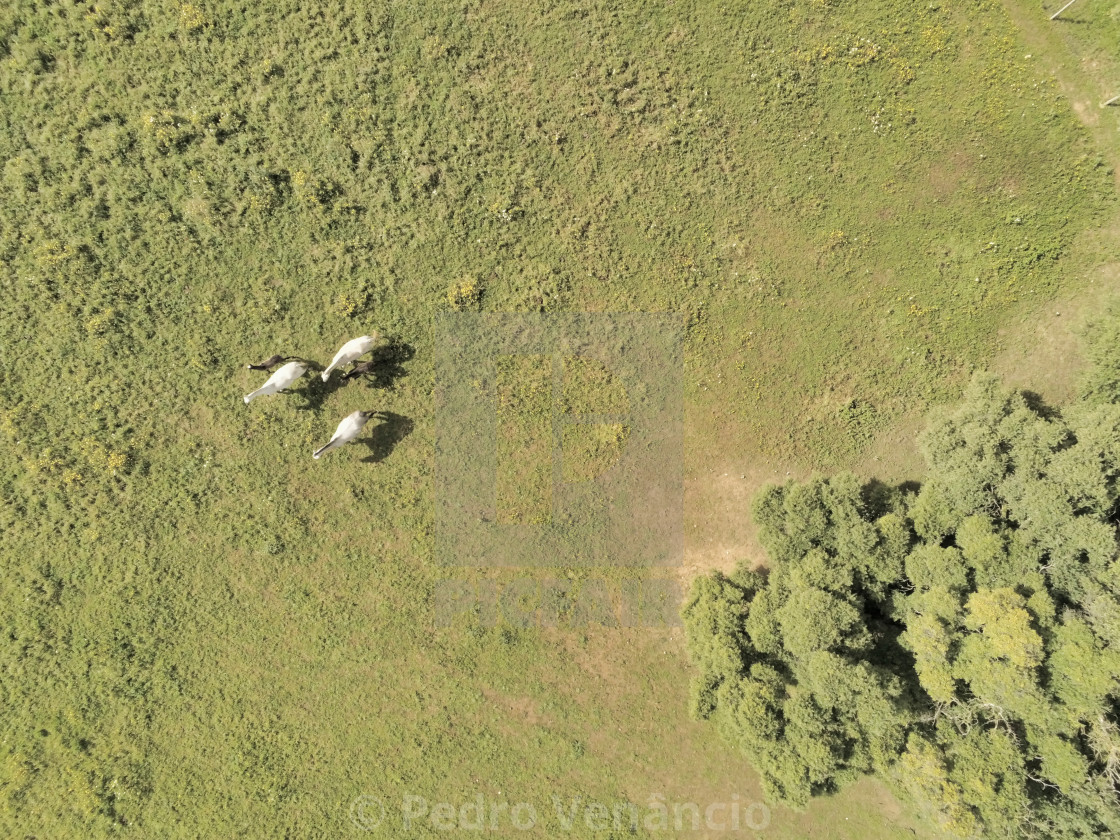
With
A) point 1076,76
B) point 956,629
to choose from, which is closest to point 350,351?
point 956,629

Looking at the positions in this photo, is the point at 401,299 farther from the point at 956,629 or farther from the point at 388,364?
the point at 956,629

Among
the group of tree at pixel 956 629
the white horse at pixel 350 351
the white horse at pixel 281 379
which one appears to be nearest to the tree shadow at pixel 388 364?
the white horse at pixel 350 351

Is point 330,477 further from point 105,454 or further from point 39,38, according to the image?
point 39,38

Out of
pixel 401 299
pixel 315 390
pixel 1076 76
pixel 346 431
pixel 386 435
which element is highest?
pixel 1076 76

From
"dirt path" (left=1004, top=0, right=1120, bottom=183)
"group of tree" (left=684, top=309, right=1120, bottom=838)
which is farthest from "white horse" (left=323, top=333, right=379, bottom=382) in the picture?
"dirt path" (left=1004, top=0, right=1120, bottom=183)

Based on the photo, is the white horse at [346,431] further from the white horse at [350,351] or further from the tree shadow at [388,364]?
the white horse at [350,351]

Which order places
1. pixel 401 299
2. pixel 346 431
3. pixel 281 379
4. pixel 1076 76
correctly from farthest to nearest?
1. pixel 401 299
2. pixel 1076 76
3. pixel 346 431
4. pixel 281 379

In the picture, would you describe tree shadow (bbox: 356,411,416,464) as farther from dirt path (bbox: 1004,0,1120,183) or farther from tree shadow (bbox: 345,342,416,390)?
dirt path (bbox: 1004,0,1120,183)
